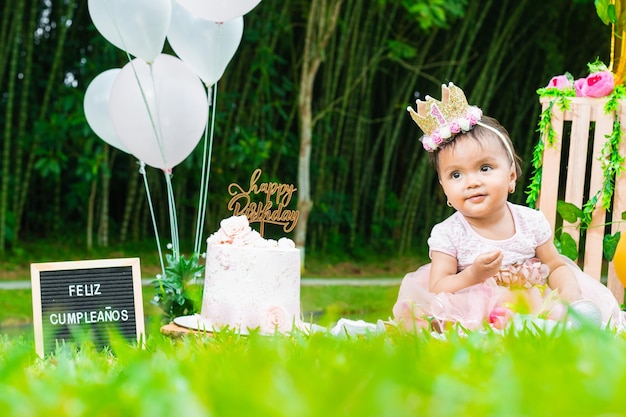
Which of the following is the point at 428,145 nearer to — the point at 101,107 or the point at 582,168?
the point at 582,168

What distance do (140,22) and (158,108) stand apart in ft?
0.96

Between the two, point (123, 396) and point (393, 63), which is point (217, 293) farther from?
point (393, 63)

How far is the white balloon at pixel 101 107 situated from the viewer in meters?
2.89

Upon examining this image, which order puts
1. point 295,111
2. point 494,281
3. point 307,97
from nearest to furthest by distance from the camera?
point 494,281 < point 307,97 < point 295,111

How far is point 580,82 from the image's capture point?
2650mm

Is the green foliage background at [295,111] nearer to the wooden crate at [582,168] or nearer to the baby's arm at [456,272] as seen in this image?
the wooden crate at [582,168]

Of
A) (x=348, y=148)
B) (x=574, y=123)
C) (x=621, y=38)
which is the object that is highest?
(x=621, y=38)

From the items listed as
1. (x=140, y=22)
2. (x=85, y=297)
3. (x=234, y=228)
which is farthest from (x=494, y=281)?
(x=140, y=22)

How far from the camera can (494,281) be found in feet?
7.00

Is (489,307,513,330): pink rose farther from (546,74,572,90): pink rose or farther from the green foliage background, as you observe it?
the green foliage background

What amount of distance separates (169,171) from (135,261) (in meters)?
0.71

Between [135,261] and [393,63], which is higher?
[393,63]

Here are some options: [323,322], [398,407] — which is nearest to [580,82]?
[323,322]

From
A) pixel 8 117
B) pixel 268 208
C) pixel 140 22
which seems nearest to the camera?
pixel 268 208
